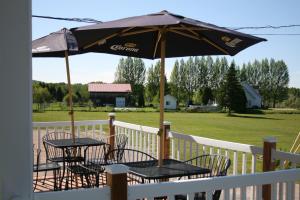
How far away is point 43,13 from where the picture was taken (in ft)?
42.9

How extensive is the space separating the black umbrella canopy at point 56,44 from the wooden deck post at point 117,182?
11.1 ft

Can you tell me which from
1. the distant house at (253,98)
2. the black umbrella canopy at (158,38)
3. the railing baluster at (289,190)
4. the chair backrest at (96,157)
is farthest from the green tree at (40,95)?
the railing baluster at (289,190)

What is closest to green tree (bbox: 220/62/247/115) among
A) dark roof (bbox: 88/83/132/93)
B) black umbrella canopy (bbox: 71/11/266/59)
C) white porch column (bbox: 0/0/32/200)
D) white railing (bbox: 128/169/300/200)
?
dark roof (bbox: 88/83/132/93)

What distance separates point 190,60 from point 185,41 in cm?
7912

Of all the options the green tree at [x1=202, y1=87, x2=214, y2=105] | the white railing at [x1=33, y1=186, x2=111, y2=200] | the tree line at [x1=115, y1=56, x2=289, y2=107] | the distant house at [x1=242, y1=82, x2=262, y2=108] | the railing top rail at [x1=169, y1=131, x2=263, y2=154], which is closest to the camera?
the white railing at [x1=33, y1=186, x2=111, y2=200]

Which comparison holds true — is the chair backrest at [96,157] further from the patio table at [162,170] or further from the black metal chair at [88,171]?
the patio table at [162,170]

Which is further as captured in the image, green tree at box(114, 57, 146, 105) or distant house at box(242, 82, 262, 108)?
green tree at box(114, 57, 146, 105)

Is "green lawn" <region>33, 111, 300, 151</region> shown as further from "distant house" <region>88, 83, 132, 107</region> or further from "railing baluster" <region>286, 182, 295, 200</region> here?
"distant house" <region>88, 83, 132, 107</region>

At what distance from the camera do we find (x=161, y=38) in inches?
183

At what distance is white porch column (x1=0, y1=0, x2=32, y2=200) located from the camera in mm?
2119

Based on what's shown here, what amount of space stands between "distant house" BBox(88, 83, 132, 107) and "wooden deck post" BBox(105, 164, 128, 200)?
63.4m

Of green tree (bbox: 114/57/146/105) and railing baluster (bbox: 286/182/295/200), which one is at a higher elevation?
green tree (bbox: 114/57/146/105)

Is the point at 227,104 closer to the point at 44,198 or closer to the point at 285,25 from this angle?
the point at 285,25

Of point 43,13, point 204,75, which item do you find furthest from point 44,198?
point 204,75
